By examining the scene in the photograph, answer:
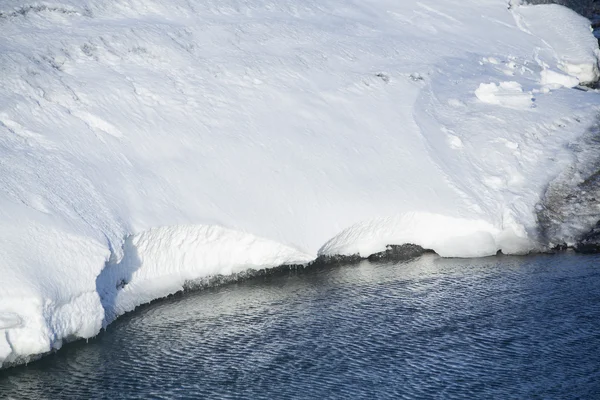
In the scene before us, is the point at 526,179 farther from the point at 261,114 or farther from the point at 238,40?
the point at 238,40

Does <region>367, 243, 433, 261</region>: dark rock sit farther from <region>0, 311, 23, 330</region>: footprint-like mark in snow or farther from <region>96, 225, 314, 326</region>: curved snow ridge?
<region>0, 311, 23, 330</region>: footprint-like mark in snow

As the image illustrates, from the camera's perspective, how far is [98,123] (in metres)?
27.4

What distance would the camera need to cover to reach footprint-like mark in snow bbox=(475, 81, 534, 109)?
115 feet

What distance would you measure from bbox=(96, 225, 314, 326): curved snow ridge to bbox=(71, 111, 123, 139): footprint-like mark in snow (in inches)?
204

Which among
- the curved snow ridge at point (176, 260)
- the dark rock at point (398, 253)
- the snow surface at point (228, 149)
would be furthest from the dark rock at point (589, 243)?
the curved snow ridge at point (176, 260)

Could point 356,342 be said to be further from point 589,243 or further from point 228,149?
point 589,243

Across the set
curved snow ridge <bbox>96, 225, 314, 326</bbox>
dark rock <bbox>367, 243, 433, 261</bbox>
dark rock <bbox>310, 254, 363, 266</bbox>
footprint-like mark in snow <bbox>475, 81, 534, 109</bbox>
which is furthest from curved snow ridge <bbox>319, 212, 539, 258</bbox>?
footprint-like mark in snow <bbox>475, 81, 534, 109</bbox>

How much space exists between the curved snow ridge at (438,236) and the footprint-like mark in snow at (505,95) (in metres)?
9.16

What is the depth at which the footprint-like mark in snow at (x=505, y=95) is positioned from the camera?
3494cm

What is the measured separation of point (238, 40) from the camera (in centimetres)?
3509

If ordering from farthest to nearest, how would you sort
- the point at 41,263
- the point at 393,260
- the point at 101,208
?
1. the point at 393,260
2. the point at 101,208
3. the point at 41,263

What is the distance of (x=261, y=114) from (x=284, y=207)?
574cm

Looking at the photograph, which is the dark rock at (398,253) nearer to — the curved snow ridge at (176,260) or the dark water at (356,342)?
the dark water at (356,342)

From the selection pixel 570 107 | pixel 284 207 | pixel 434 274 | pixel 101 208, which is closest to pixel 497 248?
A: pixel 434 274
